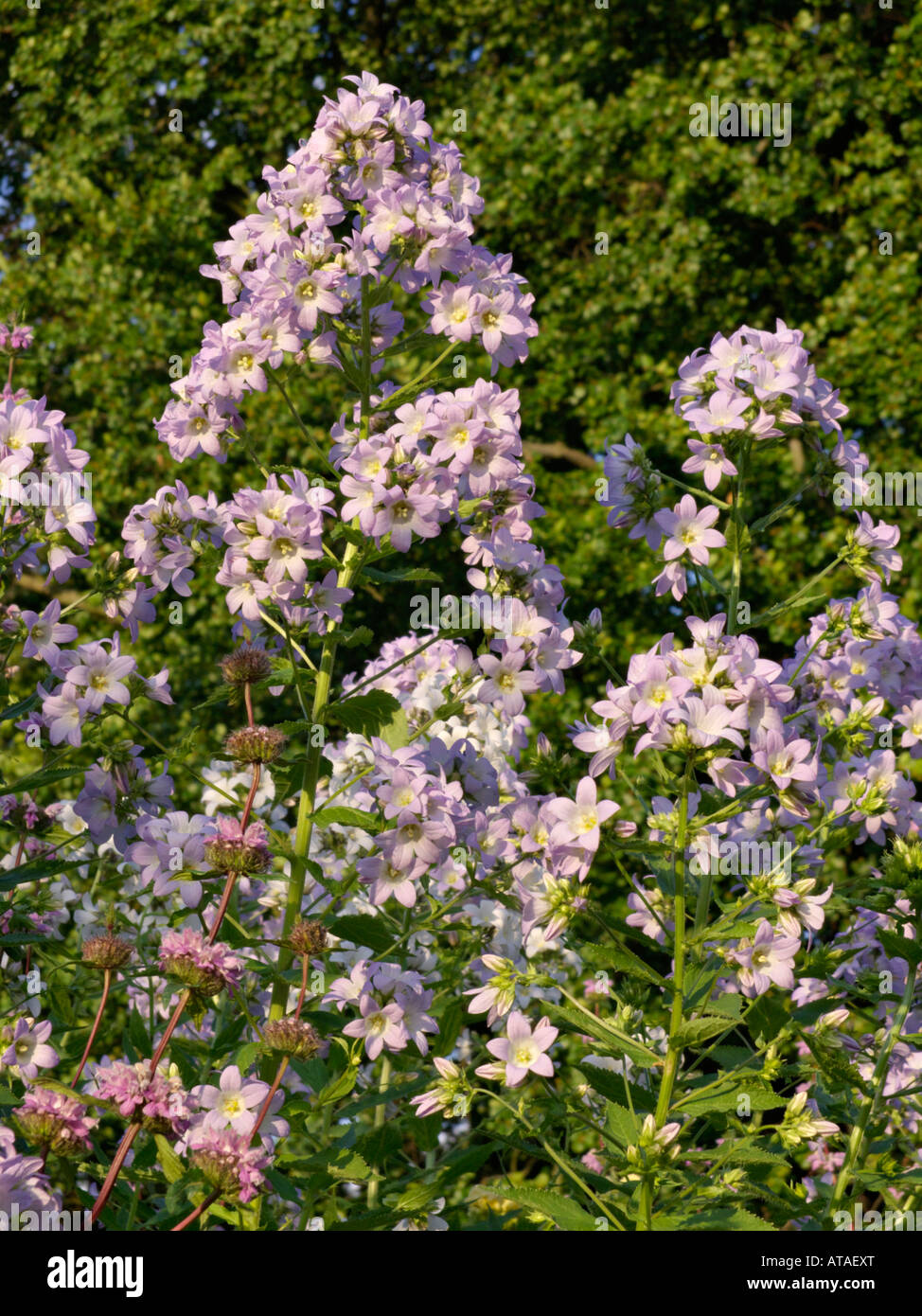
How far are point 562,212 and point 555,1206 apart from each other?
7701 mm

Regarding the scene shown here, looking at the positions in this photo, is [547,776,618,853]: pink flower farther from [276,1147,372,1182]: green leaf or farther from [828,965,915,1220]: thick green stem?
[828,965,915,1220]: thick green stem

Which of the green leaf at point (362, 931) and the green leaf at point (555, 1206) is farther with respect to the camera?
the green leaf at point (362, 931)

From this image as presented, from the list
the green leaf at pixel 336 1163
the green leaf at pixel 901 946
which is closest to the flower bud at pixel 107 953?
the green leaf at pixel 336 1163

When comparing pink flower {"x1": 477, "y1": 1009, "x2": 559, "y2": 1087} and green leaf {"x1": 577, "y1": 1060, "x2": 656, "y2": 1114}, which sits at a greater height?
pink flower {"x1": 477, "y1": 1009, "x2": 559, "y2": 1087}

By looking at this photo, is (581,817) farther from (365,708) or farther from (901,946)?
(901,946)

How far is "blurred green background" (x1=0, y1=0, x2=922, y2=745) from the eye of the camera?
7.91m

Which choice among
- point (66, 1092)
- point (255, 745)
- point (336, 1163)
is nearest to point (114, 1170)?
point (66, 1092)

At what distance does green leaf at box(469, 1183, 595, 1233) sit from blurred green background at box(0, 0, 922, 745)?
518cm

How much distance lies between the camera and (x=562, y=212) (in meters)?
8.80

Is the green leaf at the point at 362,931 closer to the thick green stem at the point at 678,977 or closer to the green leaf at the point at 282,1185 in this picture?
the green leaf at the point at 282,1185

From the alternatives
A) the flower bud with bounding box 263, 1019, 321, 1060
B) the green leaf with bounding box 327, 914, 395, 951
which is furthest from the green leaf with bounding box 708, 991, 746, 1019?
the flower bud with bounding box 263, 1019, 321, 1060

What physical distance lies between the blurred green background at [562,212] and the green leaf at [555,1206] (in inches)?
204

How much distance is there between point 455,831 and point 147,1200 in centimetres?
112

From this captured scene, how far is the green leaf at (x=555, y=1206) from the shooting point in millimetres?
2113
